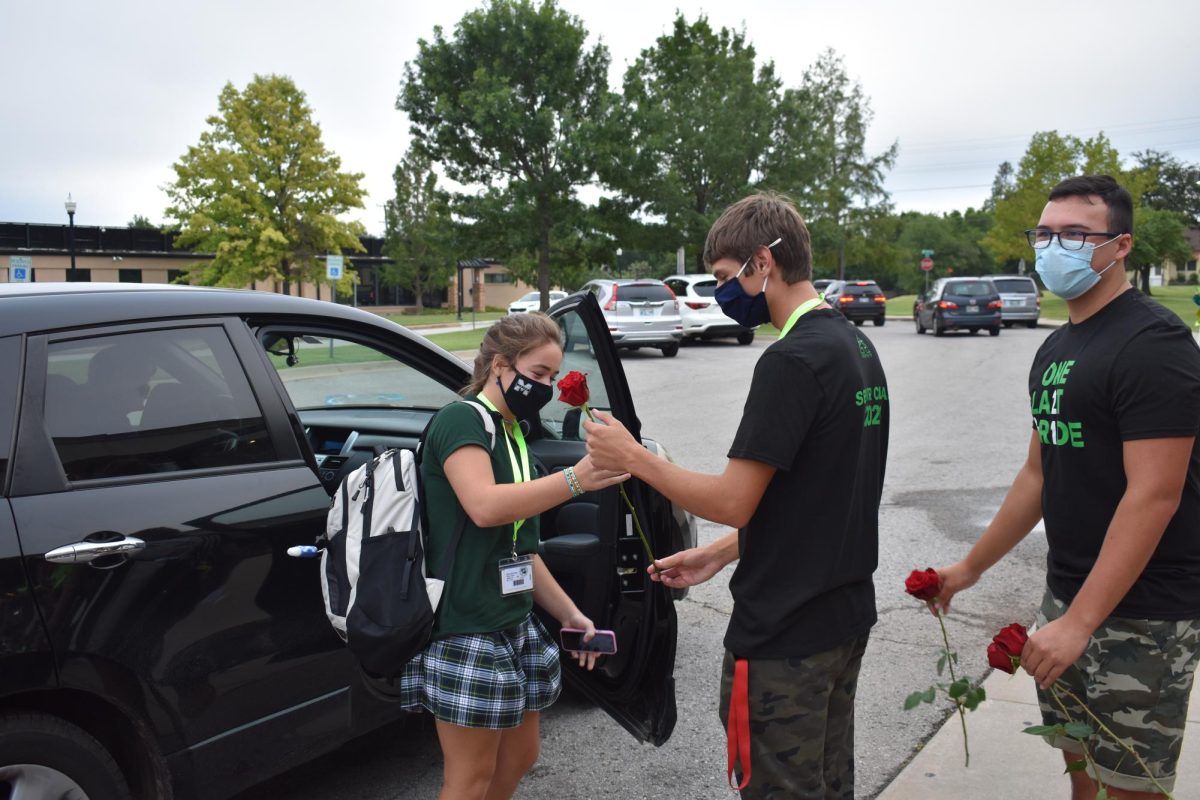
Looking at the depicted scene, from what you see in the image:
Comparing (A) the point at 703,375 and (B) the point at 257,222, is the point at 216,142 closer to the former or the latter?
(B) the point at 257,222

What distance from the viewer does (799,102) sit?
1497 inches

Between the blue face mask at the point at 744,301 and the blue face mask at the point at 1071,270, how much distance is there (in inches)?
26.9

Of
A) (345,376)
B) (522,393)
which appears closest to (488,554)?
(522,393)

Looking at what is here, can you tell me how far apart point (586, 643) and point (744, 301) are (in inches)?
45.3

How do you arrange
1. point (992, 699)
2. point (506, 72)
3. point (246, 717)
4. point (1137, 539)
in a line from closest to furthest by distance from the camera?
1. point (1137, 539)
2. point (246, 717)
3. point (992, 699)
4. point (506, 72)

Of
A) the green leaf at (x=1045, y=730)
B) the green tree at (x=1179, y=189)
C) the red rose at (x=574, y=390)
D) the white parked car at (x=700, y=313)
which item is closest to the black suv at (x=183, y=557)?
the red rose at (x=574, y=390)

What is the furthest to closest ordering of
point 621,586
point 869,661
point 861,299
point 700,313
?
point 861,299 → point 700,313 → point 869,661 → point 621,586

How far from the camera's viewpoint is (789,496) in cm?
219

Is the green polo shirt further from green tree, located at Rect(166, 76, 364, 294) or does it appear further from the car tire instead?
green tree, located at Rect(166, 76, 364, 294)

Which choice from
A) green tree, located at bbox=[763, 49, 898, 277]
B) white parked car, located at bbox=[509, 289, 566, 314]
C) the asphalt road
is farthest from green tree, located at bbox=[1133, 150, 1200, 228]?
the asphalt road

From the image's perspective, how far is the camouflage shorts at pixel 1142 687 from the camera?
2.30m

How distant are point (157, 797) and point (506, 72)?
96.3ft

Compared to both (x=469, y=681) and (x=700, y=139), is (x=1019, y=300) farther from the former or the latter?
(x=469, y=681)

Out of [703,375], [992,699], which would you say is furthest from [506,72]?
[992,699]
